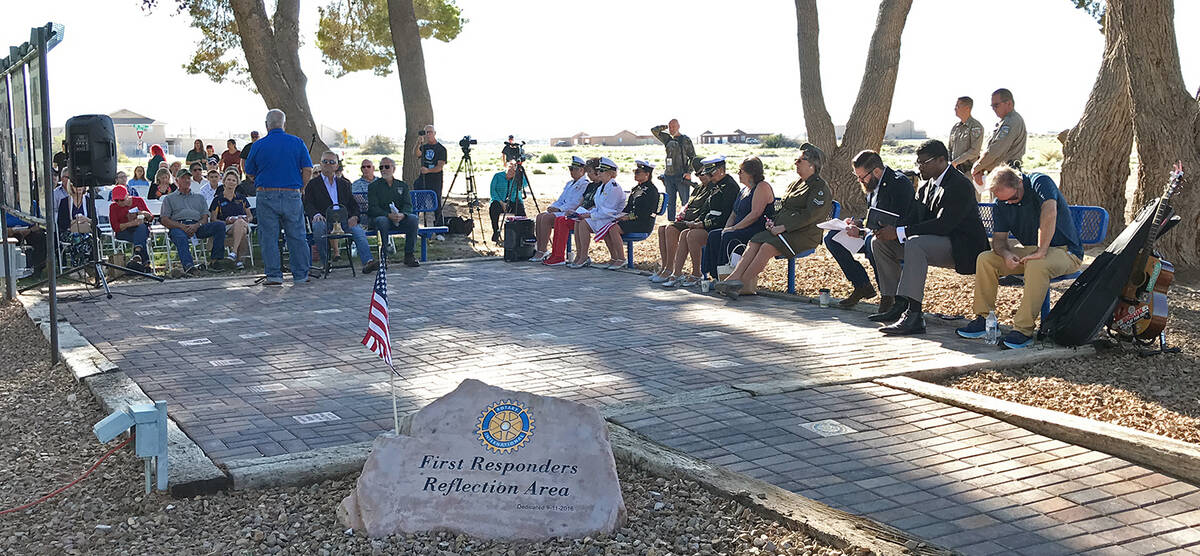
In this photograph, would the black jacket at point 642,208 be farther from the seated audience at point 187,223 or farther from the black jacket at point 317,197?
the seated audience at point 187,223

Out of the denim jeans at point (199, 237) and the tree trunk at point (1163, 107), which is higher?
the tree trunk at point (1163, 107)

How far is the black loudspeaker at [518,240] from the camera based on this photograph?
13461 millimetres

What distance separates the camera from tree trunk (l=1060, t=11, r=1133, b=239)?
11.8m

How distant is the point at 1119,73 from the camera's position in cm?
1142

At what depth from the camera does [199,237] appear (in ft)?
43.0

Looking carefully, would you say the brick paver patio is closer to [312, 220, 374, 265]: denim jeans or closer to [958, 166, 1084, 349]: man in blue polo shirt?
[958, 166, 1084, 349]: man in blue polo shirt

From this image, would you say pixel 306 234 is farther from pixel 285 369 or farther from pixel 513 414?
pixel 513 414

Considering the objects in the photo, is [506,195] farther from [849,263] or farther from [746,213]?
[849,263]

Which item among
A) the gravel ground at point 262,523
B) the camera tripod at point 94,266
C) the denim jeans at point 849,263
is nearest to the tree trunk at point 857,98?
the denim jeans at point 849,263

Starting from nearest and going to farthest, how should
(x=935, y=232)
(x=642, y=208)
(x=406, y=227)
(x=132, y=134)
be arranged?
(x=935, y=232), (x=642, y=208), (x=406, y=227), (x=132, y=134)

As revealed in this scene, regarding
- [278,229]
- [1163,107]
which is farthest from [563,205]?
[1163,107]

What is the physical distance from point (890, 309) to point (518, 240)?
585 centimetres

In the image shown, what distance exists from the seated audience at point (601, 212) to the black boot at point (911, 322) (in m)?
4.92

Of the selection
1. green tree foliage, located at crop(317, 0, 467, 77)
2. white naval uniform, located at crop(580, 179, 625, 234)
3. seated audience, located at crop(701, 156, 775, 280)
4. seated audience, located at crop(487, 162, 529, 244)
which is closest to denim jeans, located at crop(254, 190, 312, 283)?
white naval uniform, located at crop(580, 179, 625, 234)
